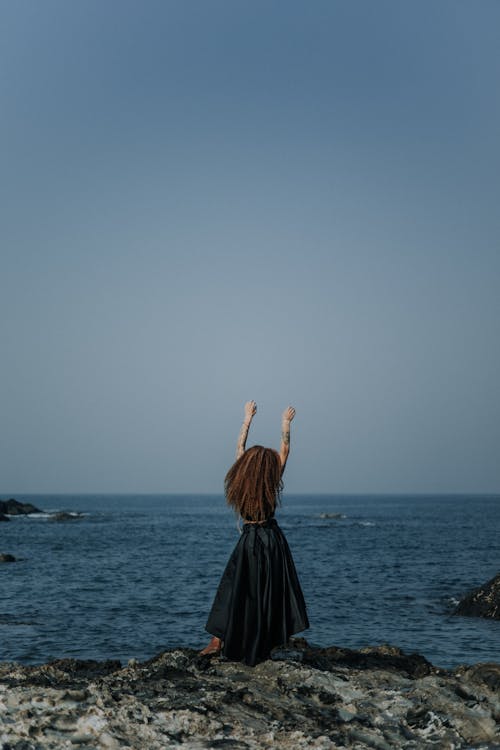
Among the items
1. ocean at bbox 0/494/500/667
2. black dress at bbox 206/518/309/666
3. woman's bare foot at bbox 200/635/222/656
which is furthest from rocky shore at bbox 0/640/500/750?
ocean at bbox 0/494/500/667

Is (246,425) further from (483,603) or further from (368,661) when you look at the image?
(483,603)

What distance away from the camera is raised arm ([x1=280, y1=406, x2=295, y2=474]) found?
923 cm

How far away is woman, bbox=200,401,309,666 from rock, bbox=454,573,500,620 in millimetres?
14940

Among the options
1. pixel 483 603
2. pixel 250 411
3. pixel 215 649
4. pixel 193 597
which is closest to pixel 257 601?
pixel 215 649

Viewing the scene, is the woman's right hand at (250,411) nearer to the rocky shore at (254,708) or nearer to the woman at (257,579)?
the woman at (257,579)

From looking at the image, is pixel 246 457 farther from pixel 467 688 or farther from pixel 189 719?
pixel 467 688

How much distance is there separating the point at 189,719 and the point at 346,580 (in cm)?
2585

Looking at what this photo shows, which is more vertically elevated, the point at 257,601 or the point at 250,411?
the point at 250,411

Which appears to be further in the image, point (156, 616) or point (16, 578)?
point (16, 578)

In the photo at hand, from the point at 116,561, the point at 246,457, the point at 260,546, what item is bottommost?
the point at 116,561

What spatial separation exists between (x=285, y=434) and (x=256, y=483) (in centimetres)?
74

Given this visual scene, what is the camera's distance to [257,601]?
9016 mm

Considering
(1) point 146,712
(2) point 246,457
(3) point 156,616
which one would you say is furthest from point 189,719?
(3) point 156,616

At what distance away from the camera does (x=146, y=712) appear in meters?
7.55
